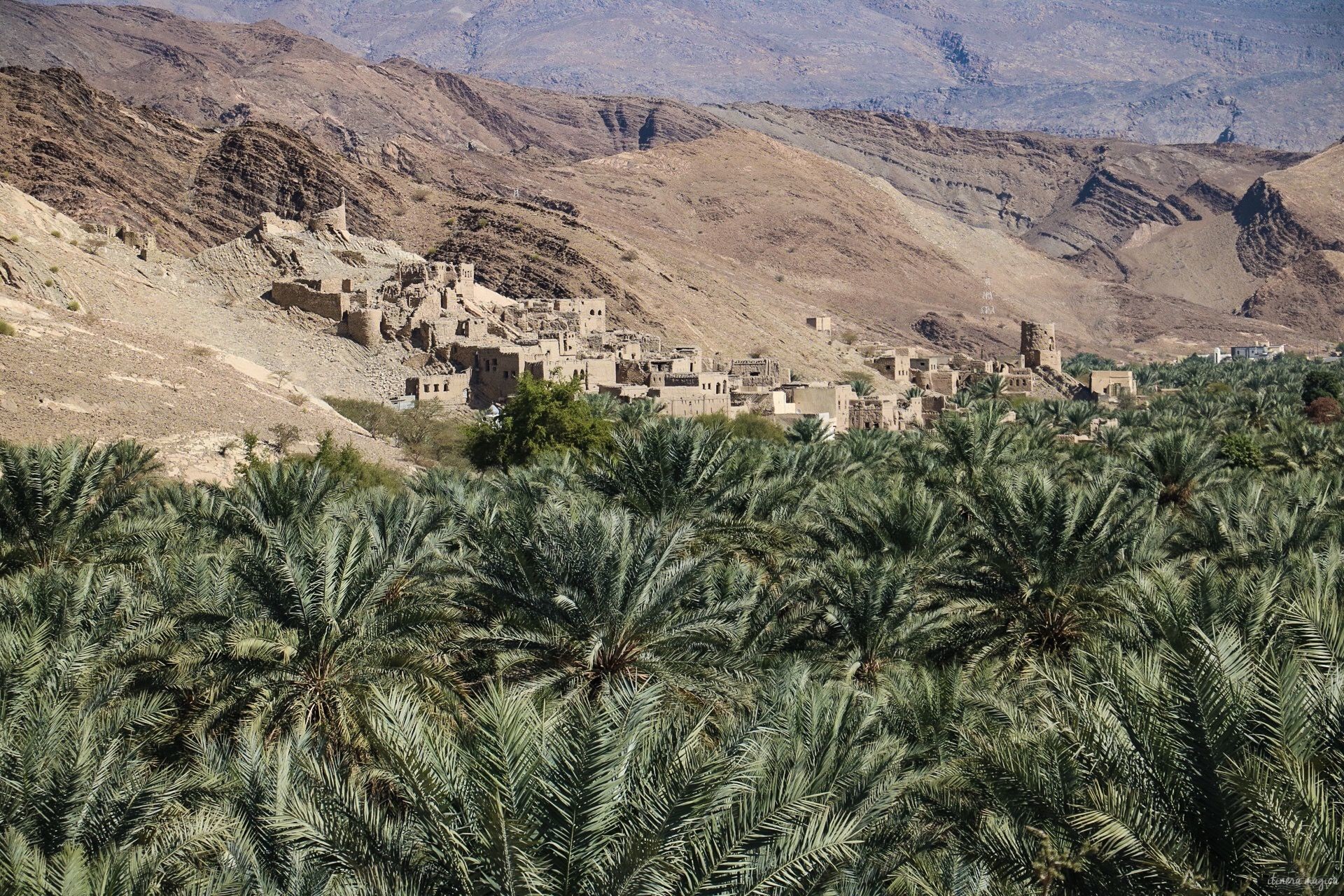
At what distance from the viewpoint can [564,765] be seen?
548 centimetres

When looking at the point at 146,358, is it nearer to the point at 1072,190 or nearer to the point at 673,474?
the point at 673,474

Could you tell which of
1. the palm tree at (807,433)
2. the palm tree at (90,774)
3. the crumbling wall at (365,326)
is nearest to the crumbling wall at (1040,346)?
the crumbling wall at (365,326)

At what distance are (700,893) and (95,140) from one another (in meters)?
72.6

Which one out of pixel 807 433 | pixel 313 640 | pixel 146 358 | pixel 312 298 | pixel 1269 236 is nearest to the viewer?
pixel 313 640

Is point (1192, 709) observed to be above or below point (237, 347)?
above

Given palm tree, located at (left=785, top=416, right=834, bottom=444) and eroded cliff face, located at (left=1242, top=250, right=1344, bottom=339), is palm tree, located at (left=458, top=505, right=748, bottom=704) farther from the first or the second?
eroded cliff face, located at (left=1242, top=250, right=1344, bottom=339)

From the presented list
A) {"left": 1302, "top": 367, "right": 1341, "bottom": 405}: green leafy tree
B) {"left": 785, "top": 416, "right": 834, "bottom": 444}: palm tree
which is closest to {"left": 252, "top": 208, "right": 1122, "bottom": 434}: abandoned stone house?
{"left": 785, "top": 416, "right": 834, "bottom": 444}: palm tree

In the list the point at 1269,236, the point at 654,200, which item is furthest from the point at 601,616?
the point at 1269,236

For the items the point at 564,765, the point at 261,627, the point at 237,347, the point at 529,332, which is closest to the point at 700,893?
the point at 564,765

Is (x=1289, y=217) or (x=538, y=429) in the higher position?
(x=1289, y=217)

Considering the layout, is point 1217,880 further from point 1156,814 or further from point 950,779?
point 950,779

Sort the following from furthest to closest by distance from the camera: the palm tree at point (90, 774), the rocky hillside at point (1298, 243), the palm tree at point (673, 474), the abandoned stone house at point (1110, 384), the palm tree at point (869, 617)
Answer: the rocky hillside at point (1298, 243) → the abandoned stone house at point (1110, 384) → the palm tree at point (673, 474) → the palm tree at point (869, 617) → the palm tree at point (90, 774)

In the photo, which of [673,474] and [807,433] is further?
[807,433]

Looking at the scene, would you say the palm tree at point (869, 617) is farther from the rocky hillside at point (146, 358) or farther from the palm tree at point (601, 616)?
the rocky hillside at point (146, 358)
